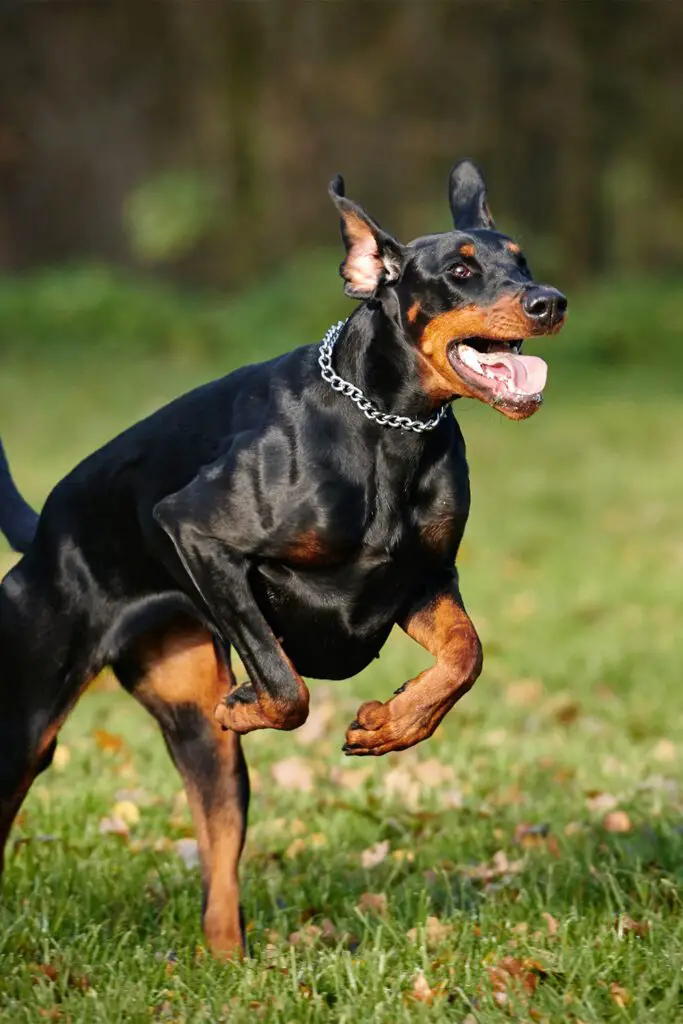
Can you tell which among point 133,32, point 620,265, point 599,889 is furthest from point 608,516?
point 133,32

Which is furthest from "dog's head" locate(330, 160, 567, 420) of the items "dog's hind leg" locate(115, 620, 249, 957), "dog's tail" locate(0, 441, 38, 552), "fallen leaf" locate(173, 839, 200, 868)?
"fallen leaf" locate(173, 839, 200, 868)

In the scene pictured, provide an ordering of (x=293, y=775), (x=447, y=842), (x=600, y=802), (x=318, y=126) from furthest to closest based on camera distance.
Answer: (x=318, y=126)
(x=293, y=775)
(x=600, y=802)
(x=447, y=842)

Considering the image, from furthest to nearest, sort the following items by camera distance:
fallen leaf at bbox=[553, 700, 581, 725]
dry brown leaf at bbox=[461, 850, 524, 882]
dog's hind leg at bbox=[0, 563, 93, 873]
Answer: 1. fallen leaf at bbox=[553, 700, 581, 725]
2. dry brown leaf at bbox=[461, 850, 524, 882]
3. dog's hind leg at bbox=[0, 563, 93, 873]

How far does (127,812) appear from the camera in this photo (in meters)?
5.68

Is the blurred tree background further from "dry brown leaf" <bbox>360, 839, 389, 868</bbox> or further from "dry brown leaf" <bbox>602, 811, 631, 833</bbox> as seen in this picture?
"dry brown leaf" <bbox>360, 839, 389, 868</bbox>

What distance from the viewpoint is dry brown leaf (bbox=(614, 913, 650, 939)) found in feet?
13.5

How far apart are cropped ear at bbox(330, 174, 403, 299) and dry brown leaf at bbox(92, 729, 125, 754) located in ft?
11.5

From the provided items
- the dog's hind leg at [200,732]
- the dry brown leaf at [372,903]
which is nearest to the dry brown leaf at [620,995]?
the dry brown leaf at [372,903]

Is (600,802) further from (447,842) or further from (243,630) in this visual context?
(243,630)

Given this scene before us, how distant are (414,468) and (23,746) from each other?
1283mm

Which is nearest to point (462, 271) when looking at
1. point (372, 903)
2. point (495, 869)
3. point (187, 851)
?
point (372, 903)

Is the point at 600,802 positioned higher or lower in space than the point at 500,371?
lower

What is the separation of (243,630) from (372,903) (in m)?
1.11

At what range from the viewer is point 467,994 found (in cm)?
378
